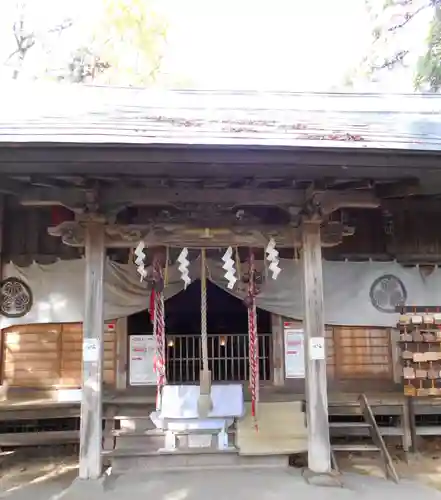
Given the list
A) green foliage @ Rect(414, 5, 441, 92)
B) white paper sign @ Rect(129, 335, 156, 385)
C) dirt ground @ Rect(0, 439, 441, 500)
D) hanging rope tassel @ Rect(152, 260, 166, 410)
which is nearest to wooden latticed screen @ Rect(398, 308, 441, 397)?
dirt ground @ Rect(0, 439, 441, 500)

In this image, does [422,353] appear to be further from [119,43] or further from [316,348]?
[119,43]

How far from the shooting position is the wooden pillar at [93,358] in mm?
5277

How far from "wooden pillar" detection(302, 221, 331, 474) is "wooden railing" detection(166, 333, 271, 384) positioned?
2.06m

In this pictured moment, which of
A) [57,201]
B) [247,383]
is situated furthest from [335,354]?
[57,201]

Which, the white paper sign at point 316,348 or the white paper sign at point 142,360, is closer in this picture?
the white paper sign at point 316,348

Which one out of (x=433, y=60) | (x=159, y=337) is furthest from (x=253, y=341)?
(x=433, y=60)

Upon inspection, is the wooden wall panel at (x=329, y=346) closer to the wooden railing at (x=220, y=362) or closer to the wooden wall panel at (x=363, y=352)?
the wooden wall panel at (x=363, y=352)

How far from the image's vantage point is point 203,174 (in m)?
4.84

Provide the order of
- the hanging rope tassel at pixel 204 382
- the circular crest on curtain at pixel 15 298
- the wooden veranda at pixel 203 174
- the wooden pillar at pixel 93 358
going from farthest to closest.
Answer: the circular crest on curtain at pixel 15 298 < the hanging rope tassel at pixel 204 382 < the wooden pillar at pixel 93 358 < the wooden veranda at pixel 203 174

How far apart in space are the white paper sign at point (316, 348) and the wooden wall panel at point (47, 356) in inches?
120

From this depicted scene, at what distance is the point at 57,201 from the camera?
5.36m

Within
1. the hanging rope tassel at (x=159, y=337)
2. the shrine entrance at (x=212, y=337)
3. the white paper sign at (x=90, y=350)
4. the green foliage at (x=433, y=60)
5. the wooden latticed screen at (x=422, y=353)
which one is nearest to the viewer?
the white paper sign at (x=90, y=350)

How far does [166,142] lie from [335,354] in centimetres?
458

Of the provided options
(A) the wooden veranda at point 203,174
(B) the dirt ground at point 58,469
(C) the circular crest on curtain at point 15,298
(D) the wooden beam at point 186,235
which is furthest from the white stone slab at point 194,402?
(C) the circular crest on curtain at point 15,298
